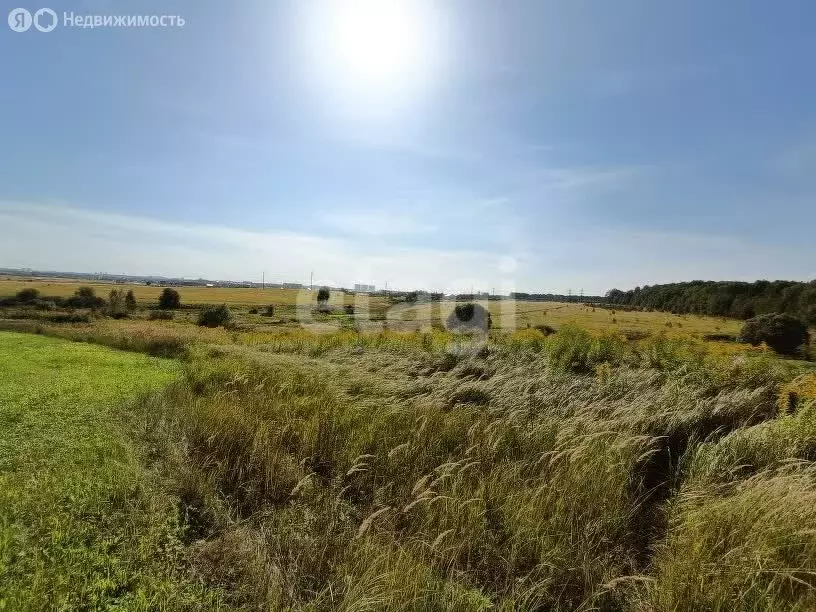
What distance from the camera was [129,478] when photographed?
4.11m

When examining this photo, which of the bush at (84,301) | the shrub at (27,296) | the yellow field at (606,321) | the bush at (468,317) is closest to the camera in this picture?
the bush at (468,317)

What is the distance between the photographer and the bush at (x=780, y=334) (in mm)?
25266

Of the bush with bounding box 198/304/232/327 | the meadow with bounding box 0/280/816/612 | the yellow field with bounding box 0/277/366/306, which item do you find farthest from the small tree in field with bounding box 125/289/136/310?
the meadow with bounding box 0/280/816/612

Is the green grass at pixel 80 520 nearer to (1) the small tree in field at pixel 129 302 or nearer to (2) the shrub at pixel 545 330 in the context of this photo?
(2) the shrub at pixel 545 330

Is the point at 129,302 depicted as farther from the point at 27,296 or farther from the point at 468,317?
the point at 468,317

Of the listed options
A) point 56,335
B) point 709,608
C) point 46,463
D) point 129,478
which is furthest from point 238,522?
point 56,335

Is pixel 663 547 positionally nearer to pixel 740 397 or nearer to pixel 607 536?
pixel 607 536

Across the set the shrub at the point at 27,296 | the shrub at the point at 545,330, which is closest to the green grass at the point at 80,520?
the shrub at the point at 545,330

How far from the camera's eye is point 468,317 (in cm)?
3622

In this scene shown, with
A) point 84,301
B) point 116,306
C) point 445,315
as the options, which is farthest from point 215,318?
point 445,315

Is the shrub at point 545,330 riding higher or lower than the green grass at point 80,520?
higher

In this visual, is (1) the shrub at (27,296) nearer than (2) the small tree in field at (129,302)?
Yes

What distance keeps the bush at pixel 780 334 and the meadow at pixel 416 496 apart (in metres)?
23.6

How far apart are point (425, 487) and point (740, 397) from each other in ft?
18.0
